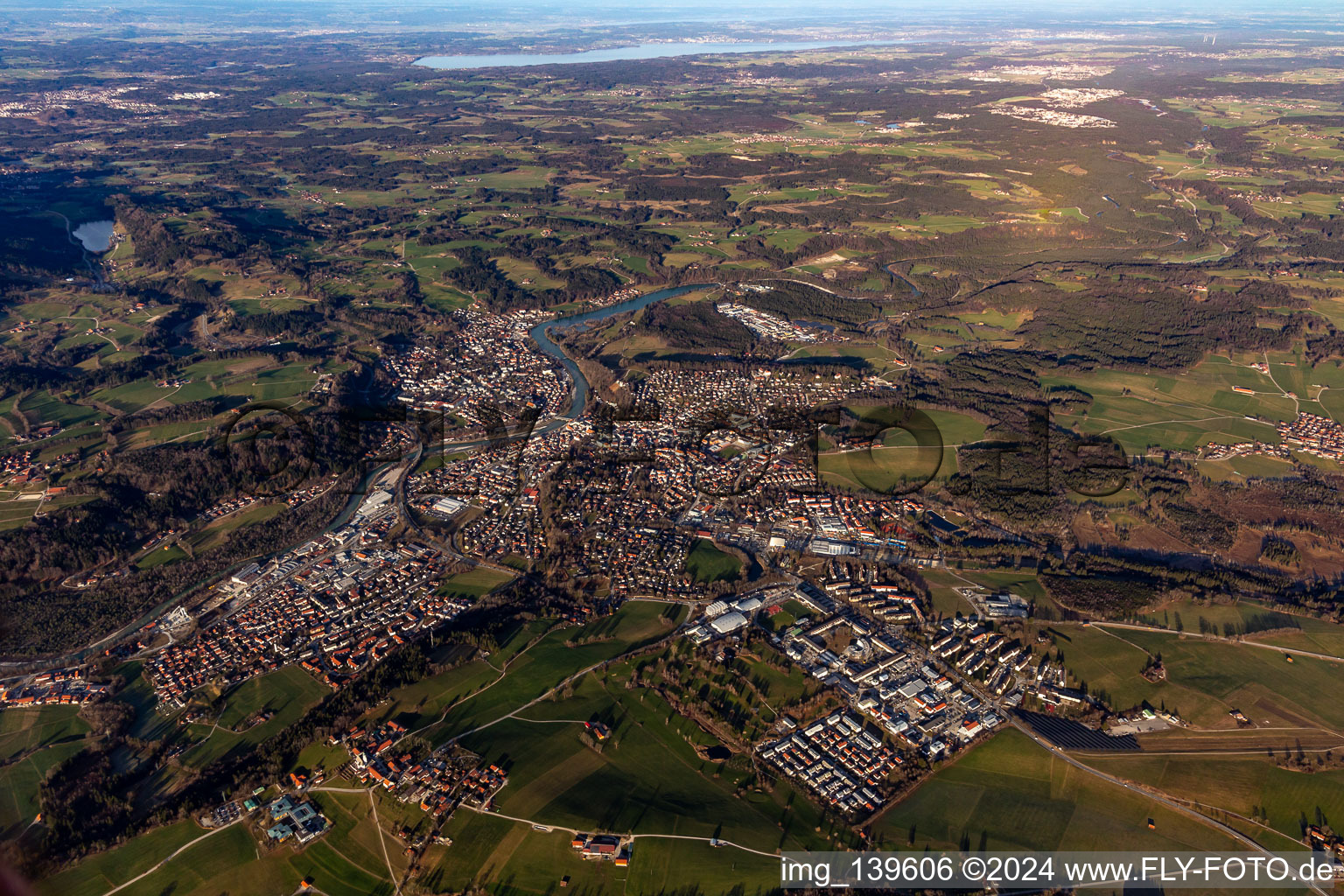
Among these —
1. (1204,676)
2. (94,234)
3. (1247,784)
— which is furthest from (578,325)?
(94,234)

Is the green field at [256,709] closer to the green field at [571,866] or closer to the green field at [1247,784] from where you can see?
the green field at [571,866]

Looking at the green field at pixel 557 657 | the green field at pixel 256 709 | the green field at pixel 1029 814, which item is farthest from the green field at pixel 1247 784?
Answer: the green field at pixel 256 709

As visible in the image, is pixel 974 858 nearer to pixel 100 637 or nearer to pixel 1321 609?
pixel 1321 609

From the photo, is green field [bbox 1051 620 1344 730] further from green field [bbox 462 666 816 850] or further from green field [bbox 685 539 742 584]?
green field [bbox 462 666 816 850]

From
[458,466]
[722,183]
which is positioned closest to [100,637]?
[458,466]

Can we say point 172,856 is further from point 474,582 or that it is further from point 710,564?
point 710,564

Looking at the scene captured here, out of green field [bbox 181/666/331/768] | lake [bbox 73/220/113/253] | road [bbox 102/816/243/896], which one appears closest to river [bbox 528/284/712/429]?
green field [bbox 181/666/331/768]
